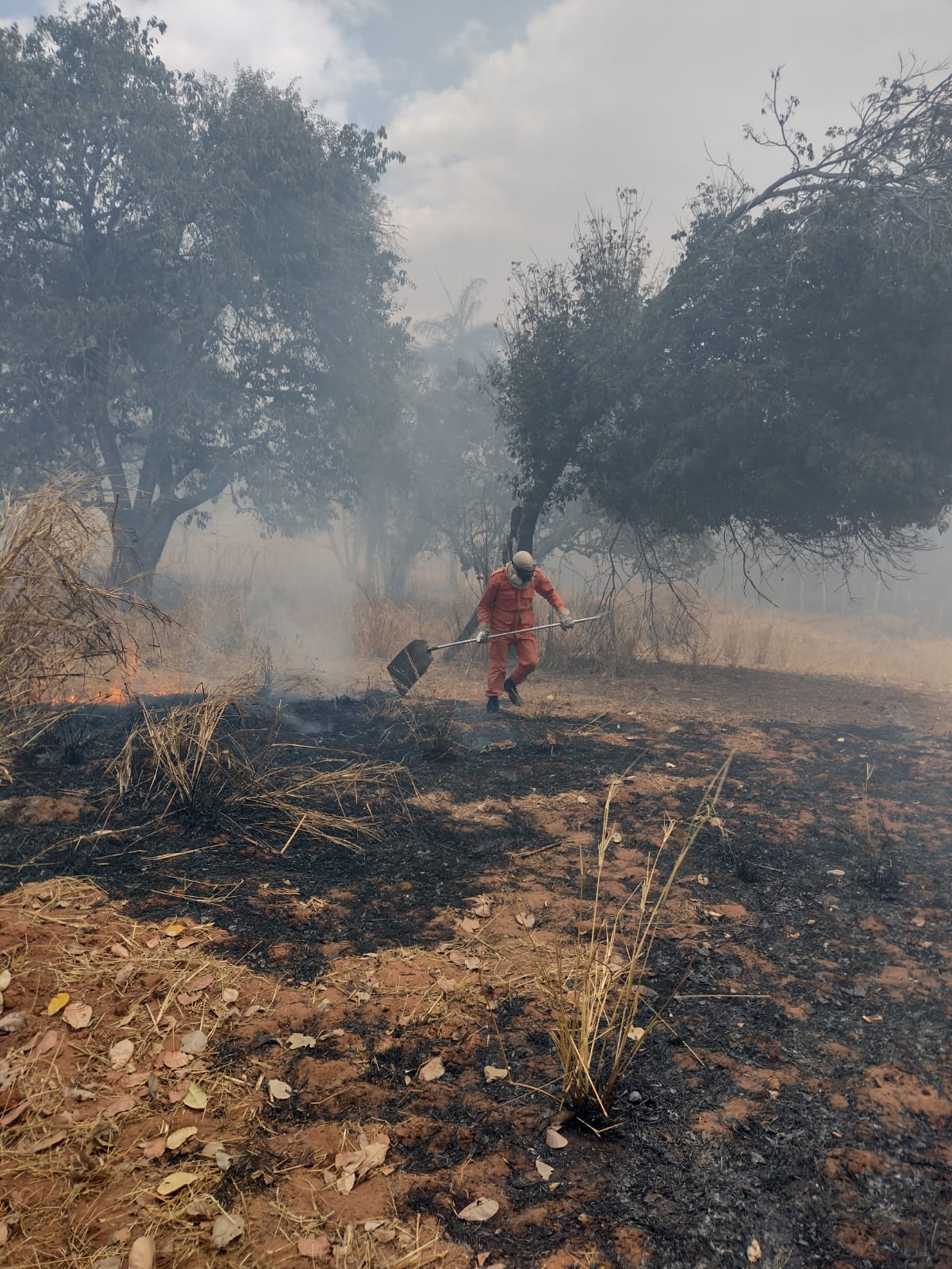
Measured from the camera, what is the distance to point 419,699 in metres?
9.20

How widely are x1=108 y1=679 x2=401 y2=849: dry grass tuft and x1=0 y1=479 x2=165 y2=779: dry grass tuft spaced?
62 cm

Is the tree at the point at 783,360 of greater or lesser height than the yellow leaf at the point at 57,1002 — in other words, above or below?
above

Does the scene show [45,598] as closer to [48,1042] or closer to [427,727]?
[48,1042]

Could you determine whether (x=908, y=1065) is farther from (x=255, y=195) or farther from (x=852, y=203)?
(x=255, y=195)

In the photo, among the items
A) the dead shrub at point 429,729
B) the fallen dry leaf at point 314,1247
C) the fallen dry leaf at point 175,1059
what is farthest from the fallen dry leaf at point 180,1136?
the dead shrub at point 429,729

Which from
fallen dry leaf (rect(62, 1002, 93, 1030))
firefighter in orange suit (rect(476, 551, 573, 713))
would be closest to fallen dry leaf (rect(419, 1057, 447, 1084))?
fallen dry leaf (rect(62, 1002, 93, 1030))

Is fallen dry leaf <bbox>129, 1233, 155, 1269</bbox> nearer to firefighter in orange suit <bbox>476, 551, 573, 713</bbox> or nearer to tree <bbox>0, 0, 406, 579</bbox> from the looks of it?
firefighter in orange suit <bbox>476, 551, 573, 713</bbox>

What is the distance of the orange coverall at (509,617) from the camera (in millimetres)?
8656

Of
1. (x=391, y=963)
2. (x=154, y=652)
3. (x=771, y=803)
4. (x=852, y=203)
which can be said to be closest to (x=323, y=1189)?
(x=391, y=963)

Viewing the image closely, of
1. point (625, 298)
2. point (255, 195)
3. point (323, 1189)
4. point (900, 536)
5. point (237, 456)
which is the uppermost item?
point (255, 195)

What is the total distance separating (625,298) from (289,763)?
8.65 meters

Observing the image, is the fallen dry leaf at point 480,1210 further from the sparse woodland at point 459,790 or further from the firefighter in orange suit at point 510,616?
the firefighter in orange suit at point 510,616

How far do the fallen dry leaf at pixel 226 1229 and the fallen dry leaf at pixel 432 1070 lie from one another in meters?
0.78

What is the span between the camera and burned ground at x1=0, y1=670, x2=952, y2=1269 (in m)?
2.32
